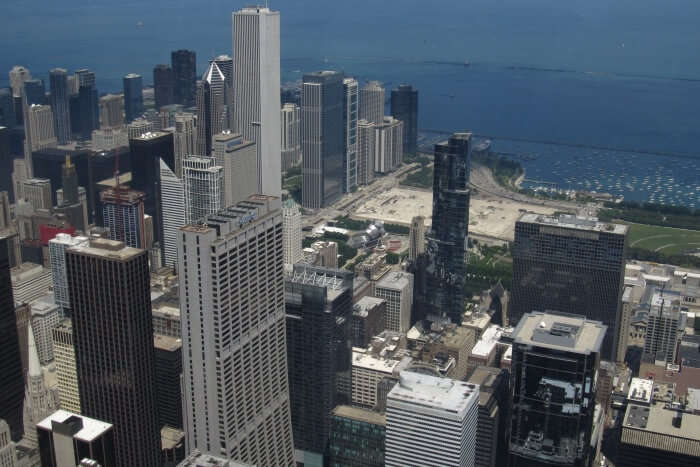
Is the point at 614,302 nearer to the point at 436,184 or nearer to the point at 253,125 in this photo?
the point at 436,184

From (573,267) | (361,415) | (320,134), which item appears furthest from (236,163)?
(361,415)

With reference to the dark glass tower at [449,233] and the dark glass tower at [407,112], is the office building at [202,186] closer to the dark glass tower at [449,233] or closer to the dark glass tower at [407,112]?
the dark glass tower at [449,233]

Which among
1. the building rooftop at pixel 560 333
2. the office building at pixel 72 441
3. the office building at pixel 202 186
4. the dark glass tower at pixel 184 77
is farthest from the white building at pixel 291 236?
the dark glass tower at pixel 184 77

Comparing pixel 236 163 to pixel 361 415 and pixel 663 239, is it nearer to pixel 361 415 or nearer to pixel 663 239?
pixel 361 415

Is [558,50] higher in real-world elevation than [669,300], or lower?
higher

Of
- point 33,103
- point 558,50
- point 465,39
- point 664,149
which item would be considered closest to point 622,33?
point 558,50

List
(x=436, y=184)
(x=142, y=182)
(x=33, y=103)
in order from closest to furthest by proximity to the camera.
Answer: (x=436, y=184) → (x=142, y=182) → (x=33, y=103)

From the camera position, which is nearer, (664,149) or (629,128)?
(664,149)
